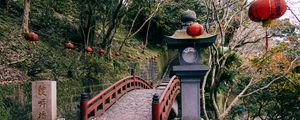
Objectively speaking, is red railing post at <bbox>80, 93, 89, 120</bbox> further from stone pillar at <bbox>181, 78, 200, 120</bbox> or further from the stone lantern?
stone pillar at <bbox>181, 78, 200, 120</bbox>

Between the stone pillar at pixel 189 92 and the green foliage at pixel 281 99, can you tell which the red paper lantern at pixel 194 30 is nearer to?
the stone pillar at pixel 189 92

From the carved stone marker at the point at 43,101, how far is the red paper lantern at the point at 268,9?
5.15 meters

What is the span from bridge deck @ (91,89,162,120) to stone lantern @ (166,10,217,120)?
1.76m

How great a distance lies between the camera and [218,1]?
1248cm

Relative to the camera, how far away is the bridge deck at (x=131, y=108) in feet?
32.0

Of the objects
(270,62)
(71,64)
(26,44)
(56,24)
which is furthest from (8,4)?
(270,62)

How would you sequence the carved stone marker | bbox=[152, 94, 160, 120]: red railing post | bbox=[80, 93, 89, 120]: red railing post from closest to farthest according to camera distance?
the carved stone marker < bbox=[80, 93, 89, 120]: red railing post < bbox=[152, 94, 160, 120]: red railing post

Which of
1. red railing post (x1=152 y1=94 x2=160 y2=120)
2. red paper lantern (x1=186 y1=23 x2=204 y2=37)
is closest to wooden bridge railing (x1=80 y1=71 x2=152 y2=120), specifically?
red railing post (x1=152 y1=94 x2=160 y2=120)

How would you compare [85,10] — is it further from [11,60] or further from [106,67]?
[11,60]

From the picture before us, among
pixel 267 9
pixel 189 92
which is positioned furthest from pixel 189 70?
pixel 267 9

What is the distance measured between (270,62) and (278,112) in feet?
24.5

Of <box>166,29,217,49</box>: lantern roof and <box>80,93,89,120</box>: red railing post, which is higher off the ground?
<box>166,29,217,49</box>: lantern roof

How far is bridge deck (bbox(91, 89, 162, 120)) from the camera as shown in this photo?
9.75 metres

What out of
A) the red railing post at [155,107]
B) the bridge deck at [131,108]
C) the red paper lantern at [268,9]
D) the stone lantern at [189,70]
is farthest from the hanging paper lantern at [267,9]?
the bridge deck at [131,108]
